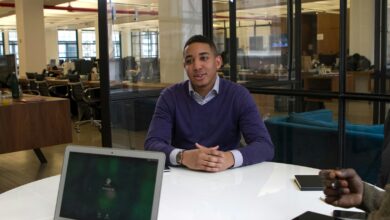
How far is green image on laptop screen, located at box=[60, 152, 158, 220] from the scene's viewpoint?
1.22 metres

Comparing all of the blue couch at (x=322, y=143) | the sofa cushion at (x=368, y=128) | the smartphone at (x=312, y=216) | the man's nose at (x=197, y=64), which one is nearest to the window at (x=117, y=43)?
the blue couch at (x=322, y=143)

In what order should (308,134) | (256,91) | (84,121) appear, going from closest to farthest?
(308,134) → (256,91) → (84,121)

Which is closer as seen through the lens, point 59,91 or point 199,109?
point 199,109

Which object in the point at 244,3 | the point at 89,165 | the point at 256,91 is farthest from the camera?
the point at 244,3

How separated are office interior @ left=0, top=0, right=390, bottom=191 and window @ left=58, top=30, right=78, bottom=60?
60.0 ft

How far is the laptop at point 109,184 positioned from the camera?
47.9 inches

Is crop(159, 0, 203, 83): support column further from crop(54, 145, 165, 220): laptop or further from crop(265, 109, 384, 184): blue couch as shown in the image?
crop(54, 145, 165, 220): laptop

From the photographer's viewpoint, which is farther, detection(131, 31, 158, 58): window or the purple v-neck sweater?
detection(131, 31, 158, 58): window

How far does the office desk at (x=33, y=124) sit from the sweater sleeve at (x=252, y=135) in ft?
11.0

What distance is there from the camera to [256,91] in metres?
4.20

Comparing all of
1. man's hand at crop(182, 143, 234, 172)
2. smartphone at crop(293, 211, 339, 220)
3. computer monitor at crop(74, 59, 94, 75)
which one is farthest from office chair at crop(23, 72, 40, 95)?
smartphone at crop(293, 211, 339, 220)

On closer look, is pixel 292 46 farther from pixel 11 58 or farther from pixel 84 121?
pixel 84 121

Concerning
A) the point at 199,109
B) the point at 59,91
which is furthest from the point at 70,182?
the point at 59,91

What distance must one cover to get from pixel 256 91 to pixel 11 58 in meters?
3.39
